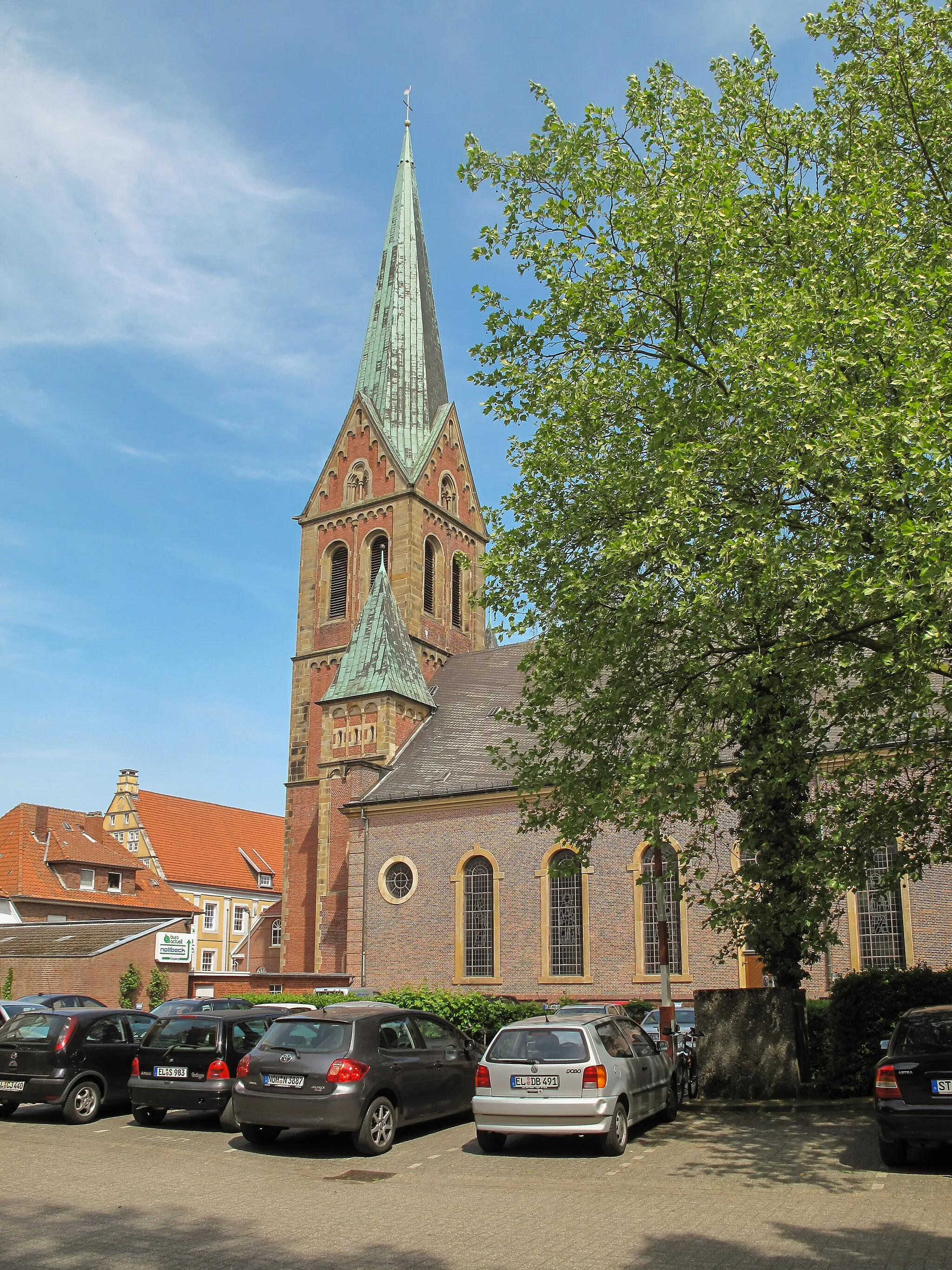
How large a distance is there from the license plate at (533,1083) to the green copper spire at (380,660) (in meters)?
26.7

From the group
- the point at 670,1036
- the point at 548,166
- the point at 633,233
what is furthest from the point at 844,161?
the point at 670,1036

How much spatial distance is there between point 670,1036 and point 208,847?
1923 inches

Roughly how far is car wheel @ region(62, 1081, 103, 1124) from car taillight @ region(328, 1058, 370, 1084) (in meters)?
4.48

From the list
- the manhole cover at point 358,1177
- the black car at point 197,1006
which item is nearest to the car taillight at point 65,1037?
the black car at point 197,1006

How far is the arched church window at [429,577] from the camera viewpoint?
43.9 metres

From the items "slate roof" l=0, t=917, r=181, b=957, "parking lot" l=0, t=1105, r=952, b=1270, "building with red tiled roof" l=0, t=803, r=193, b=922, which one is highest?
"building with red tiled roof" l=0, t=803, r=193, b=922

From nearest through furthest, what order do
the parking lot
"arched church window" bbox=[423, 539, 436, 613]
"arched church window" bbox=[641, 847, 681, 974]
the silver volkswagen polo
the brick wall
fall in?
the parking lot
the silver volkswagen polo
the brick wall
"arched church window" bbox=[641, 847, 681, 974]
"arched church window" bbox=[423, 539, 436, 613]

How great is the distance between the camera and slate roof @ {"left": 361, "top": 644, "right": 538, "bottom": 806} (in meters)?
33.8

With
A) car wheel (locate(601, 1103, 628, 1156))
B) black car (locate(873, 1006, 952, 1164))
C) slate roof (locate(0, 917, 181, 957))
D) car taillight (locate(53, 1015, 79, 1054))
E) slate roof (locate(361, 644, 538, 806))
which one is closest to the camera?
black car (locate(873, 1006, 952, 1164))

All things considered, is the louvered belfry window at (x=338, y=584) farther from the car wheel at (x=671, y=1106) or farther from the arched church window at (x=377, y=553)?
the car wheel at (x=671, y=1106)

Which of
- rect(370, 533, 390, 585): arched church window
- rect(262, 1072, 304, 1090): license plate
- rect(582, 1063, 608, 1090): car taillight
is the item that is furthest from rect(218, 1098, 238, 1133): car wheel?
rect(370, 533, 390, 585): arched church window

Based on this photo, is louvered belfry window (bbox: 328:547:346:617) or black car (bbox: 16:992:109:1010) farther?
louvered belfry window (bbox: 328:547:346:617)

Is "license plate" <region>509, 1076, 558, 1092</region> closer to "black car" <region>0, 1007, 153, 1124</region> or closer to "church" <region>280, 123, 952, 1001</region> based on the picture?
"church" <region>280, 123, 952, 1001</region>

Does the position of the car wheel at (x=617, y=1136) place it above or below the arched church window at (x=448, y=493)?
below
